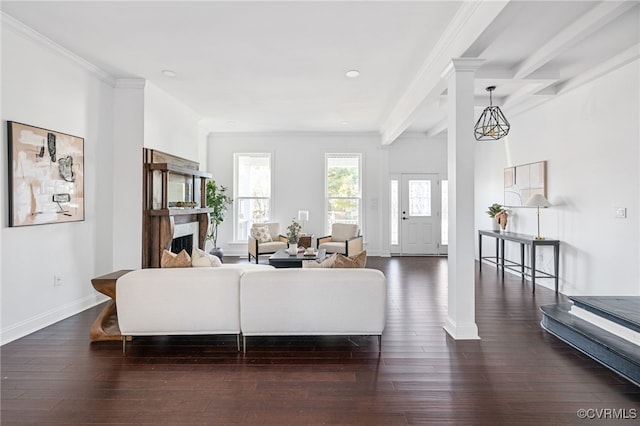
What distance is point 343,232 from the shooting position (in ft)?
23.8

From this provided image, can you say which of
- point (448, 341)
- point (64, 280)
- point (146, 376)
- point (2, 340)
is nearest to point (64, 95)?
point (64, 280)

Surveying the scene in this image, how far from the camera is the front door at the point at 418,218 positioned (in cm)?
834

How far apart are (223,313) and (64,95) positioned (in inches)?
121

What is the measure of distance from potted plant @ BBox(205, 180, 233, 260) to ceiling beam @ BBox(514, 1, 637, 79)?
5.76 metres

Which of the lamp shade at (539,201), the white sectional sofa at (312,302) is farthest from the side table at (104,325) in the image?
Answer: the lamp shade at (539,201)

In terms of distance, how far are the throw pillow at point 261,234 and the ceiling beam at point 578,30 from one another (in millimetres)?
5202

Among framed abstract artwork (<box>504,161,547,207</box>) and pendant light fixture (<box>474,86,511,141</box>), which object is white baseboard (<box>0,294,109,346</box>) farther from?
framed abstract artwork (<box>504,161,547,207</box>)

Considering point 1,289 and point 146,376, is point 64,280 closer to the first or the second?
point 1,289

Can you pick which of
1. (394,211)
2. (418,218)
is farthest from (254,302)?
(418,218)

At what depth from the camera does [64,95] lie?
379 centimetres

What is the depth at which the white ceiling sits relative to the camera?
9.30 ft

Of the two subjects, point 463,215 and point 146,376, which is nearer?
point 146,376

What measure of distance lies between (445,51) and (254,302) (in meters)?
3.03

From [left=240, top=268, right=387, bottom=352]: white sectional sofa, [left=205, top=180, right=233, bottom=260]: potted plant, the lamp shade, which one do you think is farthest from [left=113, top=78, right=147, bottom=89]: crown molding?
the lamp shade
